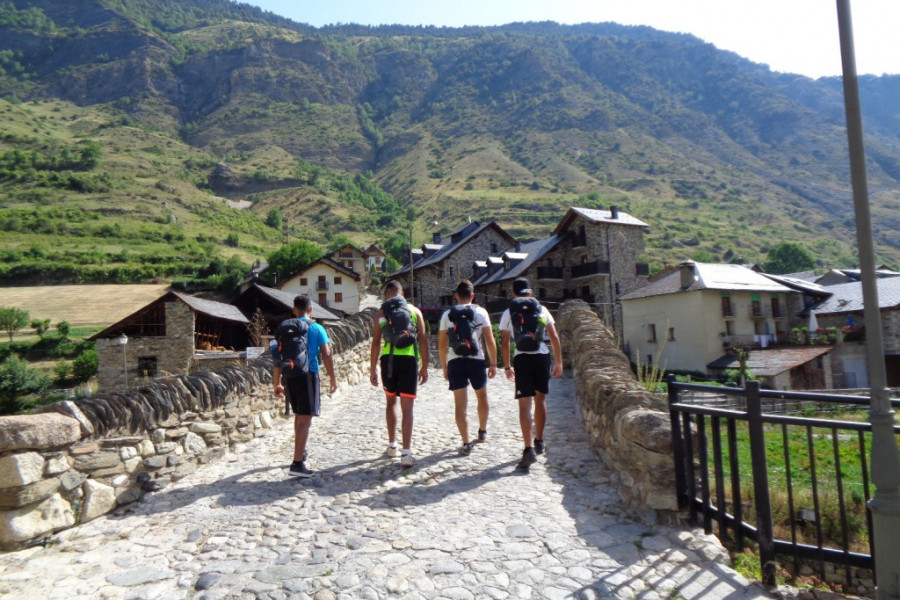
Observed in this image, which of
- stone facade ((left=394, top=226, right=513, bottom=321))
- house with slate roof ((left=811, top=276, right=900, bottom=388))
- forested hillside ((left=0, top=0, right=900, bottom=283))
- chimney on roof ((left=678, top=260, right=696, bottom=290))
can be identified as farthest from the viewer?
forested hillside ((left=0, top=0, right=900, bottom=283))

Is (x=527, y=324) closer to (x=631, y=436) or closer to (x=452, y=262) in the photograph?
(x=631, y=436)

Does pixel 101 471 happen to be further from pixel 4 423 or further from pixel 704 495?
pixel 704 495

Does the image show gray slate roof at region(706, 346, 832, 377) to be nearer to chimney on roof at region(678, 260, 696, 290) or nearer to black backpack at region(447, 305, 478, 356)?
chimney on roof at region(678, 260, 696, 290)

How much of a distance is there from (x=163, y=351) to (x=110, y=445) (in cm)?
3104

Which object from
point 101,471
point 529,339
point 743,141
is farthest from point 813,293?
point 743,141

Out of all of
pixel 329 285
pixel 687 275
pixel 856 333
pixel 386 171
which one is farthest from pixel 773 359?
pixel 386 171

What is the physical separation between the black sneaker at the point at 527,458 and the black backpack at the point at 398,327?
164 centimetres

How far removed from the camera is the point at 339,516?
4.55 metres

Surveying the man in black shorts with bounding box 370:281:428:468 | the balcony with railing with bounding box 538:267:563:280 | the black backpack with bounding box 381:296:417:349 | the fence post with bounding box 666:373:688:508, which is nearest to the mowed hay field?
the balcony with railing with bounding box 538:267:563:280

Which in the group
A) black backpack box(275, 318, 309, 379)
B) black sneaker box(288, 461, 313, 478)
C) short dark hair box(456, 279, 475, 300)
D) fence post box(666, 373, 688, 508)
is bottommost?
black sneaker box(288, 461, 313, 478)

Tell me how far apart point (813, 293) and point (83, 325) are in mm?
59984

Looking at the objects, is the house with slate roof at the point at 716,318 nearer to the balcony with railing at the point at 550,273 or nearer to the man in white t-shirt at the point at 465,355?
the balcony with railing at the point at 550,273

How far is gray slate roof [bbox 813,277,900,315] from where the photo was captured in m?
35.4

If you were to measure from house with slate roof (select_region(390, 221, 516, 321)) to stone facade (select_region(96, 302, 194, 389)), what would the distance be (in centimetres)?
2115
